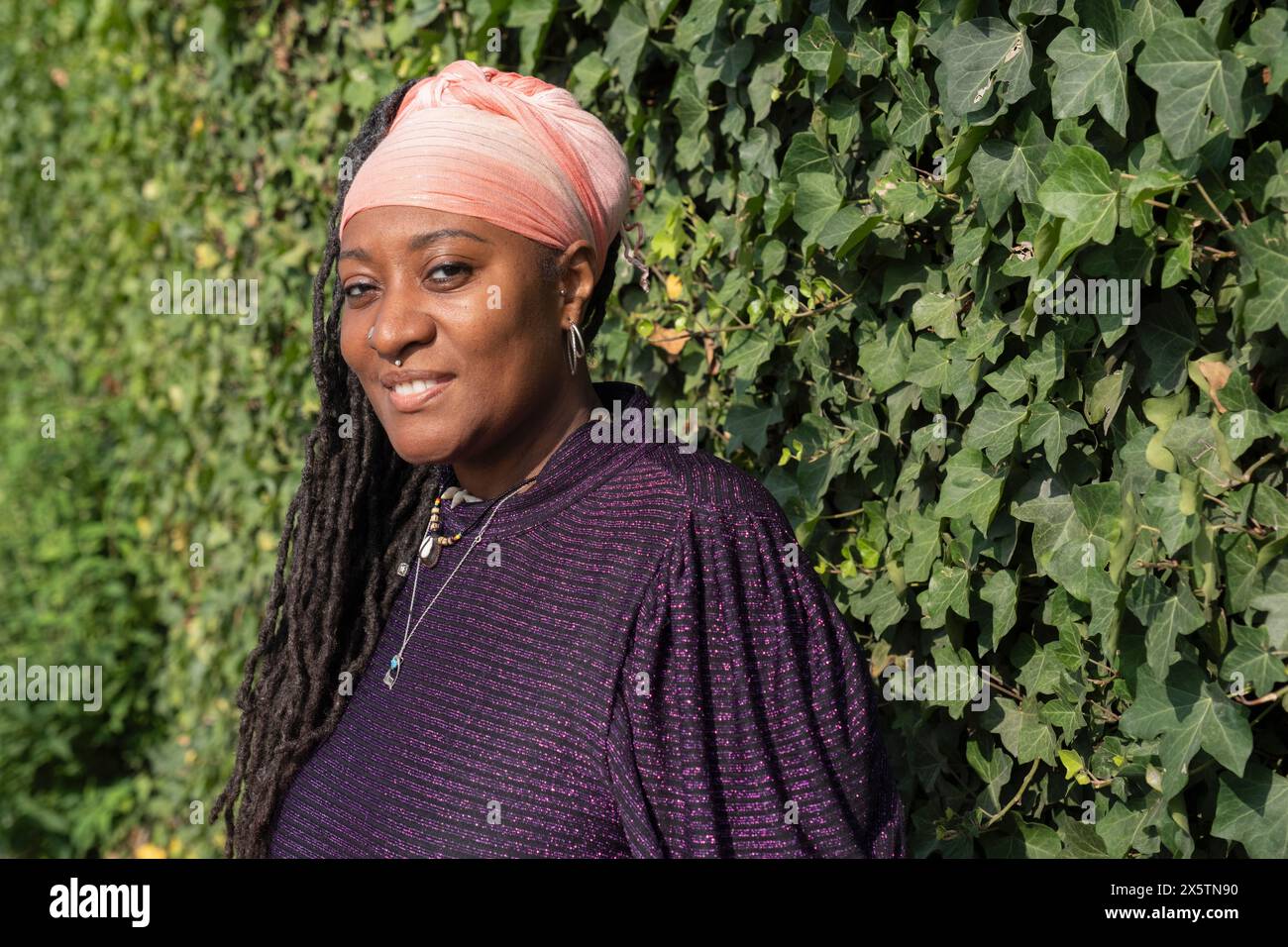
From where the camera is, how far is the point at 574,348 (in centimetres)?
202

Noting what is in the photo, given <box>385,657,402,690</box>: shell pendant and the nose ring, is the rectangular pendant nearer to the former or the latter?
Result: <box>385,657,402,690</box>: shell pendant

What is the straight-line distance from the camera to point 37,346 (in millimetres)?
5742

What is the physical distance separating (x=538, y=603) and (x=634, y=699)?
0.25 m

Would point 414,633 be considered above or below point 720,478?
below

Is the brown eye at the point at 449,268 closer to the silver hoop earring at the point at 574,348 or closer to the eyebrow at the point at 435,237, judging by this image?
the eyebrow at the point at 435,237

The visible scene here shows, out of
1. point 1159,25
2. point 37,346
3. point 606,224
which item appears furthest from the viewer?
point 37,346

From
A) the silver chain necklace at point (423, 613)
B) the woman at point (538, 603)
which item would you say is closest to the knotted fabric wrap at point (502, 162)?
the woman at point (538, 603)

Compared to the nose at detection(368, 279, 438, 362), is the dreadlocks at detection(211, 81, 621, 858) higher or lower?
lower

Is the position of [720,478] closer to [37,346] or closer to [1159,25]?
[1159,25]

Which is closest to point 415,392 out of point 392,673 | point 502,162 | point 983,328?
point 502,162

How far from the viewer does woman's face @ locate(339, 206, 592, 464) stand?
1880 millimetres

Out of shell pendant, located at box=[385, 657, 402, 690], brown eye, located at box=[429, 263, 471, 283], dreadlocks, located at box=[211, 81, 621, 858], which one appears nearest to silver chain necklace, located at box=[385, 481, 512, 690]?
shell pendant, located at box=[385, 657, 402, 690]

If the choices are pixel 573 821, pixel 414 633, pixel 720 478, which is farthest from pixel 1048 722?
pixel 414 633
